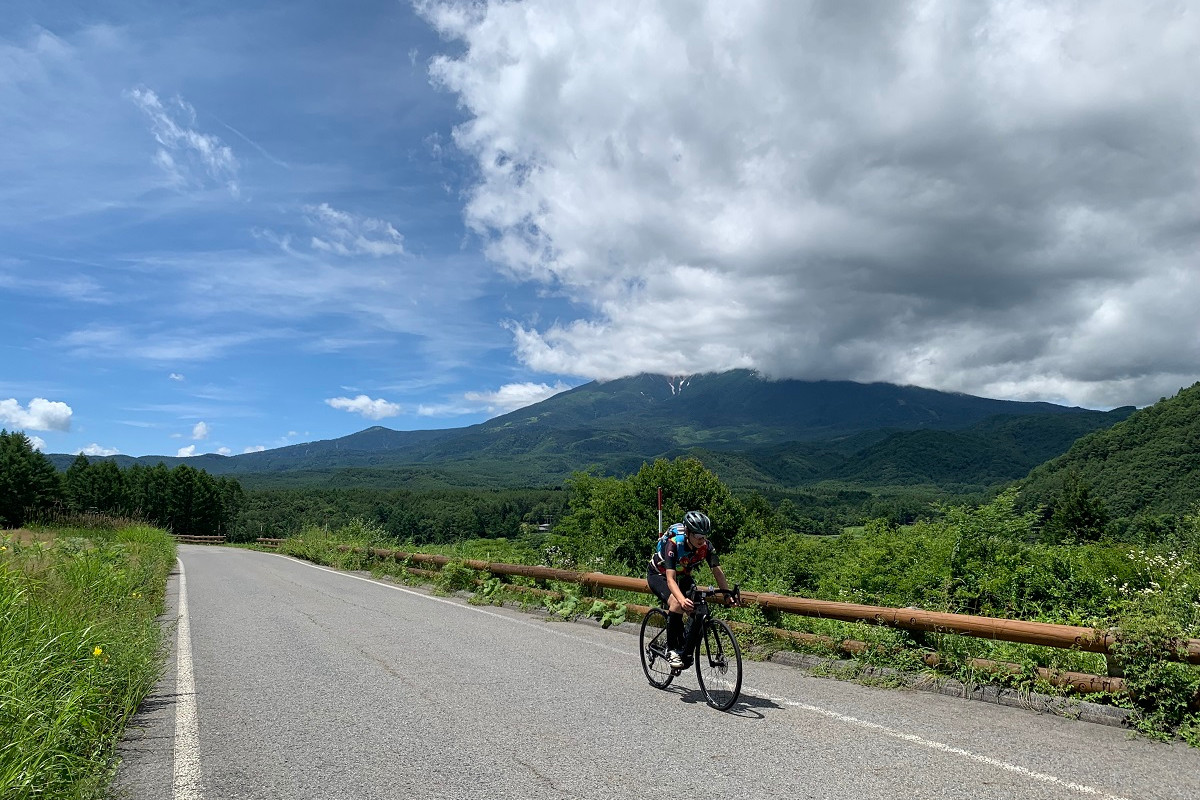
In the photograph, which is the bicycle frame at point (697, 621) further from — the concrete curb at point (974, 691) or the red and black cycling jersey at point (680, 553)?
the concrete curb at point (974, 691)

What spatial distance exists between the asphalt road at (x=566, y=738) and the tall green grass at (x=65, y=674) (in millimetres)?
259

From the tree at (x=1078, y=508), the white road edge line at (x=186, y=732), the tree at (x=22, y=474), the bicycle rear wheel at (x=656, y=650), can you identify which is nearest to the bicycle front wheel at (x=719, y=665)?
the bicycle rear wheel at (x=656, y=650)

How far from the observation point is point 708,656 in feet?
19.8

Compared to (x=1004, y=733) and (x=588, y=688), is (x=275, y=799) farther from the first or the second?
(x=1004, y=733)

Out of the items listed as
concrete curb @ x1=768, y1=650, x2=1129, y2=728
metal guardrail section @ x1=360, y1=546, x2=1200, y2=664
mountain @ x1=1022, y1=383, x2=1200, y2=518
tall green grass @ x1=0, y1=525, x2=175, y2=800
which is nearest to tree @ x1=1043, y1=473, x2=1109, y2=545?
mountain @ x1=1022, y1=383, x2=1200, y2=518

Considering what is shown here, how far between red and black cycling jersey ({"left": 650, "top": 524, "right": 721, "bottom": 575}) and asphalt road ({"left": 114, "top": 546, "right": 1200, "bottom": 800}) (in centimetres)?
116

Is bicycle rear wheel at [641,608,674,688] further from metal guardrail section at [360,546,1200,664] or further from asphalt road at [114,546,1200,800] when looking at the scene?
metal guardrail section at [360,546,1200,664]

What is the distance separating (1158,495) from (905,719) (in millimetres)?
112179

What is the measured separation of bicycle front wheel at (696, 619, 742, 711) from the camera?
223 inches

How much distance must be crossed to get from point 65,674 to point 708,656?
16.5 ft

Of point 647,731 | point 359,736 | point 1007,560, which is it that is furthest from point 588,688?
point 1007,560

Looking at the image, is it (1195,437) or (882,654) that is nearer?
(882,654)

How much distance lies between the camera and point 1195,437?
328 feet

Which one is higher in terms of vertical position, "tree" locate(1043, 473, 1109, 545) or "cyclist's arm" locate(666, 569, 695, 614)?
"tree" locate(1043, 473, 1109, 545)
